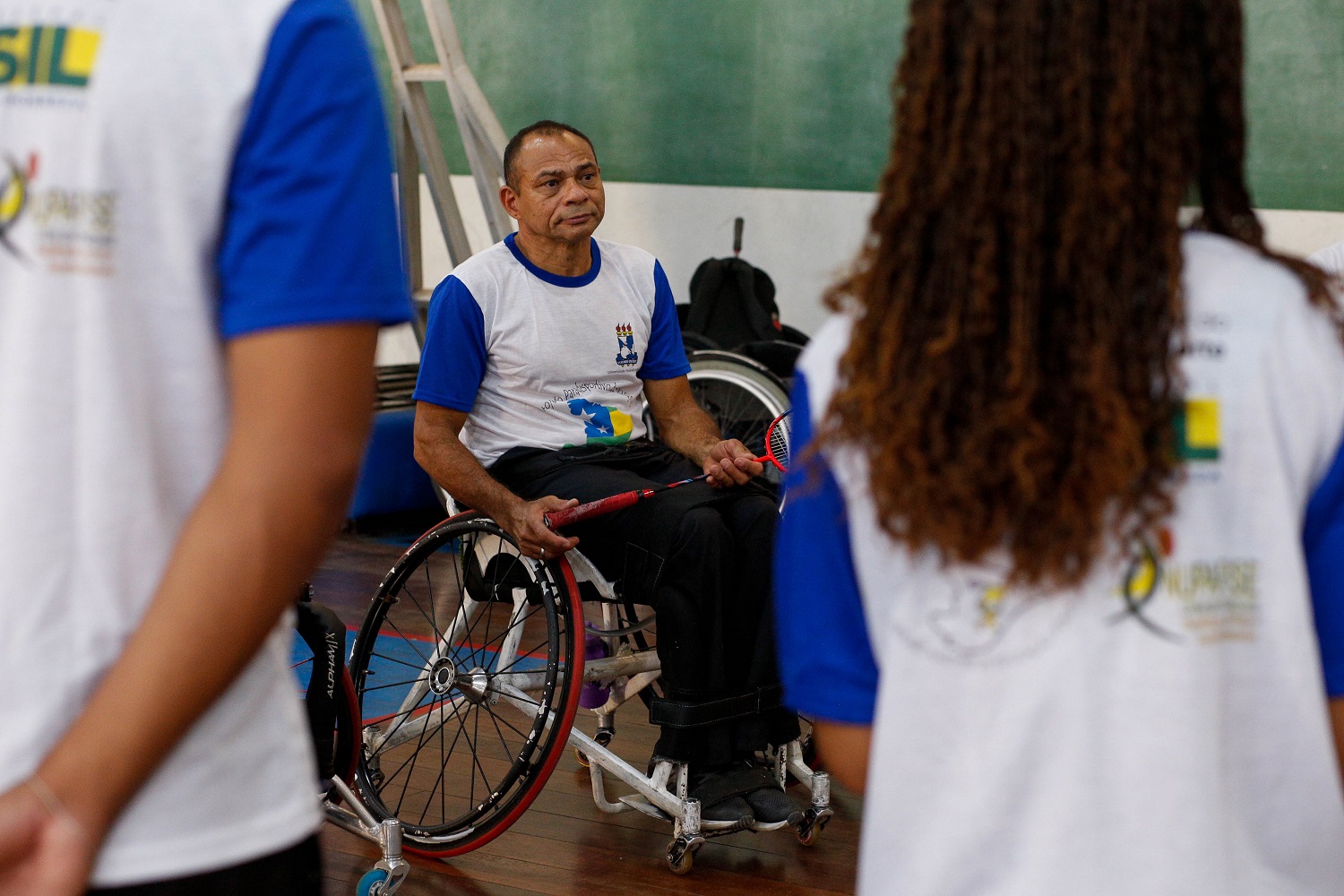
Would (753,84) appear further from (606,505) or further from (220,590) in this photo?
(220,590)

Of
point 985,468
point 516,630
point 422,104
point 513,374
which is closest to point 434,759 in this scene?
point 516,630

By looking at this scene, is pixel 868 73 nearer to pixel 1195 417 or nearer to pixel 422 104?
pixel 422 104

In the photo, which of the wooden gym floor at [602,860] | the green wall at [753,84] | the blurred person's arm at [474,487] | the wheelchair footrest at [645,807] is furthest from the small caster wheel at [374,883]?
the green wall at [753,84]

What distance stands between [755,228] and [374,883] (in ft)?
13.5

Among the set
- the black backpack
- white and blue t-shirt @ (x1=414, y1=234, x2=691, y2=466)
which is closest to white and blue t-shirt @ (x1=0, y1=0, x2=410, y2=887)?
white and blue t-shirt @ (x1=414, y1=234, x2=691, y2=466)

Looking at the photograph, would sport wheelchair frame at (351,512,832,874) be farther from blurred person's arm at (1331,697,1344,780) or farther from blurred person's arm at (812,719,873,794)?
blurred person's arm at (1331,697,1344,780)

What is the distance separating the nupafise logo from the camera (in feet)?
2.21

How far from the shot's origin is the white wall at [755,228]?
5.84 meters

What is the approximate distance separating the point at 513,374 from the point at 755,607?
73 cm

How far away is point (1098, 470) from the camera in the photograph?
0.82 meters

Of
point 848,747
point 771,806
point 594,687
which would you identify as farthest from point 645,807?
point 848,747

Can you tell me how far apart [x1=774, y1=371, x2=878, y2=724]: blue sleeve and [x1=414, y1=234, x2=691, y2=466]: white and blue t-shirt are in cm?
198

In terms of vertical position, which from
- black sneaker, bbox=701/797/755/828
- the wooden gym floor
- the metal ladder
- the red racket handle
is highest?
the metal ladder

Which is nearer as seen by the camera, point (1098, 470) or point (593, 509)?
point (1098, 470)
